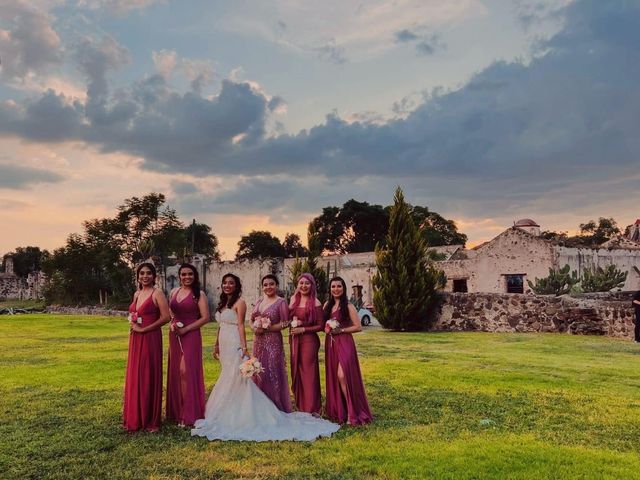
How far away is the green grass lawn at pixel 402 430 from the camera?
566 cm

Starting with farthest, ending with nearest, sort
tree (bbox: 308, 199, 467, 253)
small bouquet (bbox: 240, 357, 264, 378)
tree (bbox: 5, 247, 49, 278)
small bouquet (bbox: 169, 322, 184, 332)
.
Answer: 1. tree (bbox: 5, 247, 49, 278)
2. tree (bbox: 308, 199, 467, 253)
3. small bouquet (bbox: 169, 322, 184, 332)
4. small bouquet (bbox: 240, 357, 264, 378)

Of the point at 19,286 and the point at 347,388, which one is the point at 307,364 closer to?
the point at 347,388

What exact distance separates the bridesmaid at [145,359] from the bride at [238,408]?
0.61m

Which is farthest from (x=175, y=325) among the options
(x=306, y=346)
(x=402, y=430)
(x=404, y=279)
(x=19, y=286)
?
(x=19, y=286)

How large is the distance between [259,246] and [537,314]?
50138mm

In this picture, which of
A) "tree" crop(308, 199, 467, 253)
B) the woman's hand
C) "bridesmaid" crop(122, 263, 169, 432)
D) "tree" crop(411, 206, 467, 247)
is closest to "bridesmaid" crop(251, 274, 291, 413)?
"bridesmaid" crop(122, 263, 169, 432)

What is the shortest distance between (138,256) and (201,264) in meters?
12.4

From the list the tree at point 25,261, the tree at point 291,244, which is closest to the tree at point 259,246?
the tree at point 291,244

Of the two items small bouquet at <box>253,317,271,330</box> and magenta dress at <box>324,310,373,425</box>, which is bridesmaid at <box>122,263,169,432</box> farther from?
magenta dress at <box>324,310,373,425</box>

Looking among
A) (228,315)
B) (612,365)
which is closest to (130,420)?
(228,315)

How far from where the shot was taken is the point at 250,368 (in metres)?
7.36

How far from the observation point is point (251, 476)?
17.9 ft

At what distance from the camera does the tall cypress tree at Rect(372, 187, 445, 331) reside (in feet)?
73.9

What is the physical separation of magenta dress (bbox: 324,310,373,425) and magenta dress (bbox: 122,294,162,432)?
2.11 m
